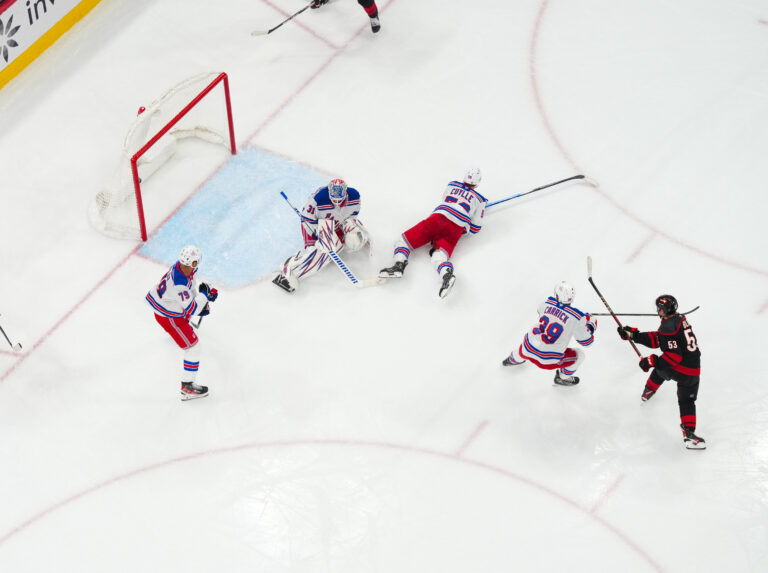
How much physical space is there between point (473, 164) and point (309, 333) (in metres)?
1.90

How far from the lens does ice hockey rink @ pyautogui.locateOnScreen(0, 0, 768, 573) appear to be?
20.9ft

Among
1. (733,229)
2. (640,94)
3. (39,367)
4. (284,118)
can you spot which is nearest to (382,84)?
(284,118)

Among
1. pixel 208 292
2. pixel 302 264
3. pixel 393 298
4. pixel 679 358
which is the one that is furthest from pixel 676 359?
pixel 208 292

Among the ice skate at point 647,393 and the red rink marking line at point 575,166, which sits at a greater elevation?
the red rink marking line at point 575,166

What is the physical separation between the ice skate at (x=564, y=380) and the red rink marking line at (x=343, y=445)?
2.20ft

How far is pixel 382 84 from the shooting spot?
339 inches

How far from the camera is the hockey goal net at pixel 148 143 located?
24.3 ft

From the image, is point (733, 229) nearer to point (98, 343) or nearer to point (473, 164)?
point (473, 164)

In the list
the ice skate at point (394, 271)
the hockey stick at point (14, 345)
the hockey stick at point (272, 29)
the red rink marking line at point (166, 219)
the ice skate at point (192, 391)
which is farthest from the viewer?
the hockey stick at point (272, 29)

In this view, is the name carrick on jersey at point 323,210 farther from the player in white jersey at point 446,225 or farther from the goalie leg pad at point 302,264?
the player in white jersey at point 446,225

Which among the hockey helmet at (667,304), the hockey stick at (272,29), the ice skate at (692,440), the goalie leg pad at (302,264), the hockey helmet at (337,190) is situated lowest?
the ice skate at (692,440)

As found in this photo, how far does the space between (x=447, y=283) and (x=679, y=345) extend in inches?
60.4

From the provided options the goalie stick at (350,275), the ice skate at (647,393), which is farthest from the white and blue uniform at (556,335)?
the goalie stick at (350,275)

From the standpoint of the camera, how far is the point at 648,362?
261 inches
